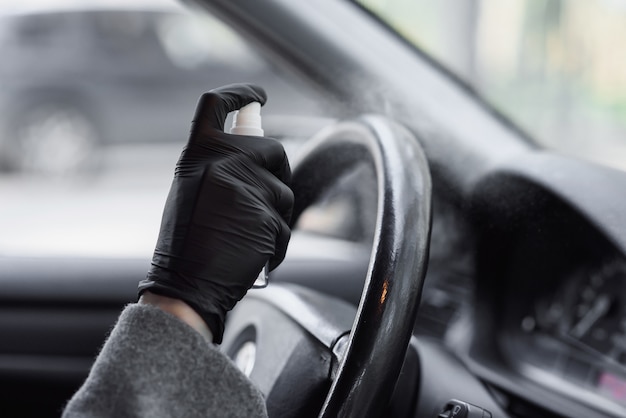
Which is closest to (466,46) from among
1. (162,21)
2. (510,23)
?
(162,21)

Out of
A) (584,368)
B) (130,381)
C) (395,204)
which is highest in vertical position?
(395,204)

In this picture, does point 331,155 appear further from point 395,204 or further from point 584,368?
point 584,368

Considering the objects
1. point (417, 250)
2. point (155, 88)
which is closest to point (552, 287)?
point (417, 250)

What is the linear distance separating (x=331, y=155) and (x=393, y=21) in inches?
13.9

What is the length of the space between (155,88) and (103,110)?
39cm

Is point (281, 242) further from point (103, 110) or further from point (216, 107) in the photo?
point (103, 110)

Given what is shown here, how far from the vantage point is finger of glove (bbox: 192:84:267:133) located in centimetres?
77

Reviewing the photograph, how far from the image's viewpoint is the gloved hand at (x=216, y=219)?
2.43 feet

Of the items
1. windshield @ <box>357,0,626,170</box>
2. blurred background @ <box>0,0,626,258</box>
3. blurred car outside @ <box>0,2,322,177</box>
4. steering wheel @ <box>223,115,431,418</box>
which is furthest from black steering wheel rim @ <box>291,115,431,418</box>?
blurred car outside @ <box>0,2,322,177</box>

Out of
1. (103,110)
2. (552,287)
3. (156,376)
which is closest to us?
(156,376)

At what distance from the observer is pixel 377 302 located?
758mm

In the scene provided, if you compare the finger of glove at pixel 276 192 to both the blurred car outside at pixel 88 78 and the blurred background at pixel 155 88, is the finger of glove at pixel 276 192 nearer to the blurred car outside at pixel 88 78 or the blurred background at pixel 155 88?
the blurred background at pixel 155 88

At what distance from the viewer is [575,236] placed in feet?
3.71

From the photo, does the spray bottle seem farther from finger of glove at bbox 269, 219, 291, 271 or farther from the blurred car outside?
the blurred car outside
